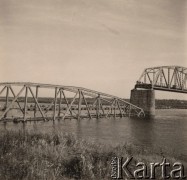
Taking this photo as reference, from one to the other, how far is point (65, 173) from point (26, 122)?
34917mm

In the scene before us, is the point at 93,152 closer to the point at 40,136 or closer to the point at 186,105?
the point at 40,136

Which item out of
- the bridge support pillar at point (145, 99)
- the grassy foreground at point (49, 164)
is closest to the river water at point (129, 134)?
the grassy foreground at point (49, 164)

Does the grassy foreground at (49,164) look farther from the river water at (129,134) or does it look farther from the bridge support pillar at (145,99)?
the bridge support pillar at (145,99)

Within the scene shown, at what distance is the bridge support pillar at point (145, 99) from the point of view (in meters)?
73.1

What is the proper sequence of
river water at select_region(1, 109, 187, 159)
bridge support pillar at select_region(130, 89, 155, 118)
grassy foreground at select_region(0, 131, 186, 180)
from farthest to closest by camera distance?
bridge support pillar at select_region(130, 89, 155, 118)
river water at select_region(1, 109, 187, 159)
grassy foreground at select_region(0, 131, 186, 180)

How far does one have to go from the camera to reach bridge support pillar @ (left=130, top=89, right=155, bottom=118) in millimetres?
73062

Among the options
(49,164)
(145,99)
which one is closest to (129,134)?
(49,164)

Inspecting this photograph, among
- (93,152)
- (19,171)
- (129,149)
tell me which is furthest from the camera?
(129,149)

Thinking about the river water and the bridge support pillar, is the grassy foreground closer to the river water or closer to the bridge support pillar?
the river water

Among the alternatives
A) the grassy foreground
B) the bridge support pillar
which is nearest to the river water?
the grassy foreground

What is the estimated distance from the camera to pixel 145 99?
242ft

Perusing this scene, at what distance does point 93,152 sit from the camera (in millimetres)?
14078

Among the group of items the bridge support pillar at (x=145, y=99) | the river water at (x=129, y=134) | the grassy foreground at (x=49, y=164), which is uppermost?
the bridge support pillar at (x=145, y=99)

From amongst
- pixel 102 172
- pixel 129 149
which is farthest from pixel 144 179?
pixel 129 149
